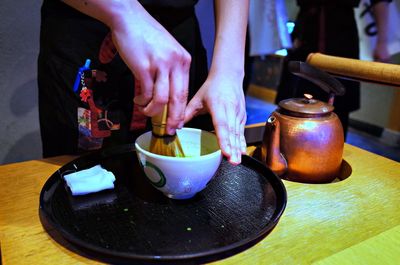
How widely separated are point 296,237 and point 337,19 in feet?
4.63

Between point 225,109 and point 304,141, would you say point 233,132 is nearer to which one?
A: point 225,109

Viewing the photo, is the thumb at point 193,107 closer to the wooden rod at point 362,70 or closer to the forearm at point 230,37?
the forearm at point 230,37

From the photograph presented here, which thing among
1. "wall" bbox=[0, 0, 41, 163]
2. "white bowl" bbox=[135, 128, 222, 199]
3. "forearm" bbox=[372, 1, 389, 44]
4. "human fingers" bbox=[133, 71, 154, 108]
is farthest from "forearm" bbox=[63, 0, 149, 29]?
"forearm" bbox=[372, 1, 389, 44]

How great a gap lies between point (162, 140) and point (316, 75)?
35cm

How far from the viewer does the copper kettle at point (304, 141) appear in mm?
666

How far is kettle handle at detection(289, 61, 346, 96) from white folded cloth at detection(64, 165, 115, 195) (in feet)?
1.30

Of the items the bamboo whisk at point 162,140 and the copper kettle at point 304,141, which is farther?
the copper kettle at point 304,141

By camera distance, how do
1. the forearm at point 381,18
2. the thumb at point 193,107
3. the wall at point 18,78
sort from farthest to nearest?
the forearm at point 381,18 < the wall at point 18,78 < the thumb at point 193,107

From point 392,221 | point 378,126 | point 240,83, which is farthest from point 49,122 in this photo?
point 378,126

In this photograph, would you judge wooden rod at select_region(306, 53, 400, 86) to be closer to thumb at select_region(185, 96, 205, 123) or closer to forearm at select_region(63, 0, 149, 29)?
thumb at select_region(185, 96, 205, 123)

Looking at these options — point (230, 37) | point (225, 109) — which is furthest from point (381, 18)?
point (225, 109)

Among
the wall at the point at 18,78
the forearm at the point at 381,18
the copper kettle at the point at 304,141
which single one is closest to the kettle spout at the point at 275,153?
the copper kettle at the point at 304,141

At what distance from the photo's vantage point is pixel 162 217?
20.4 inches

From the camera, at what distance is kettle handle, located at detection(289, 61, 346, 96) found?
2.25ft
